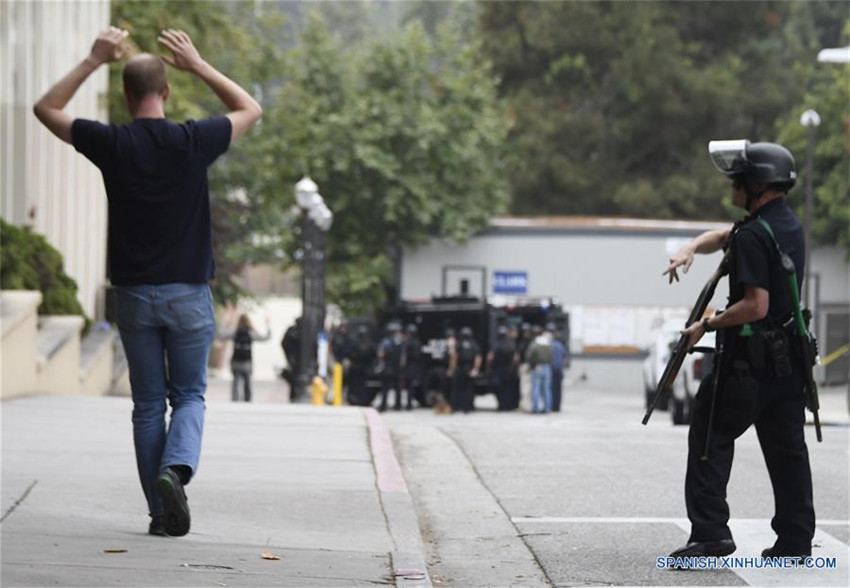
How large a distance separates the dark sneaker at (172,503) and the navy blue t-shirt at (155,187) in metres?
0.83

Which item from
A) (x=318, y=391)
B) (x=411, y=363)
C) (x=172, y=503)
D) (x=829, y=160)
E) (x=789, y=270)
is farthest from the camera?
(x=829, y=160)

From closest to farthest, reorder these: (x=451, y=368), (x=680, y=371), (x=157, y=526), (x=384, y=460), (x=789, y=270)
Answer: (x=789, y=270)
(x=157, y=526)
(x=384, y=460)
(x=680, y=371)
(x=451, y=368)

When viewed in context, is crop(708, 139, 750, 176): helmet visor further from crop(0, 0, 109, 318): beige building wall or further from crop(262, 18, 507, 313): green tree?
crop(262, 18, 507, 313): green tree

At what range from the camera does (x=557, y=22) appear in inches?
2596

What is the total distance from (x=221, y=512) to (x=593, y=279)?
1468 inches

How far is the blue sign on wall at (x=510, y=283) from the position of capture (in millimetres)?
44969

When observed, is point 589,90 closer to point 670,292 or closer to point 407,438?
point 670,292

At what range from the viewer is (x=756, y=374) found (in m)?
6.79

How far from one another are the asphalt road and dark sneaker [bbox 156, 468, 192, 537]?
1084 mm

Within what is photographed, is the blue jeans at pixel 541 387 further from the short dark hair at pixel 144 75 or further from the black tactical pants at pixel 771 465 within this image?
the short dark hair at pixel 144 75

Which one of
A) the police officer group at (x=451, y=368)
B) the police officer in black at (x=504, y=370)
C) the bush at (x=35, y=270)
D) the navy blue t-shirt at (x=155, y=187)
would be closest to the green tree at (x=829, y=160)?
the police officer group at (x=451, y=368)

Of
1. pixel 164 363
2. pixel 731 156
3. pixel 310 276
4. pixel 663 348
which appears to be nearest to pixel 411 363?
pixel 310 276

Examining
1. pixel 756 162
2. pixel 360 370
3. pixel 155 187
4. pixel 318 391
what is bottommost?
pixel 360 370

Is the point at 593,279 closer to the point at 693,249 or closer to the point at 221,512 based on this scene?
the point at 221,512
